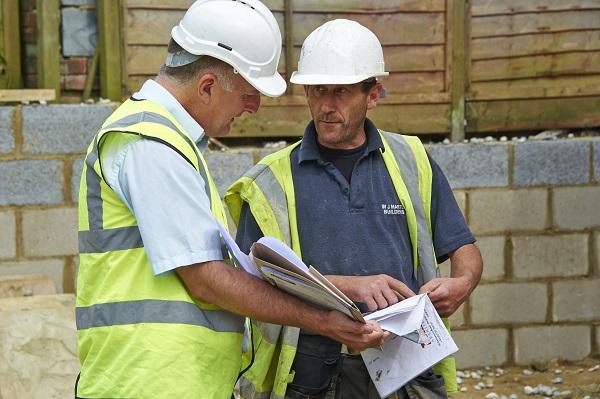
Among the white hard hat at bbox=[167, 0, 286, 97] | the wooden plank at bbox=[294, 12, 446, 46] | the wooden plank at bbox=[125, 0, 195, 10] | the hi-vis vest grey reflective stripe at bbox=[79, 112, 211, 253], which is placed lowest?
the hi-vis vest grey reflective stripe at bbox=[79, 112, 211, 253]

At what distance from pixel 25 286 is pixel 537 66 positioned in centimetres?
351

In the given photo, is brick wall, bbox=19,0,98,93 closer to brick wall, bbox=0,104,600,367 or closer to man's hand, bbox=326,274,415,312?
brick wall, bbox=0,104,600,367

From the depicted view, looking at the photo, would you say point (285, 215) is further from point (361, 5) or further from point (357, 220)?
point (361, 5)

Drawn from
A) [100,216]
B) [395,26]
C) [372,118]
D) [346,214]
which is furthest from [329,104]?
[395,26]

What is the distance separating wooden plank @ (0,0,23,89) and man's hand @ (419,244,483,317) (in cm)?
373

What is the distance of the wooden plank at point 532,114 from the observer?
23.3 feet

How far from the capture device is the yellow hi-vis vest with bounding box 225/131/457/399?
368 cm

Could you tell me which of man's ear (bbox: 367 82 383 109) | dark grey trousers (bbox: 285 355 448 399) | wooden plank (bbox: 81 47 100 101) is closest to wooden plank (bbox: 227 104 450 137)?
wooden plank (bbox: 81 47 100 101)

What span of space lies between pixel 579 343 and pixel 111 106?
329cm

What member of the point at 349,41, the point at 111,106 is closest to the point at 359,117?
the point at 349,41

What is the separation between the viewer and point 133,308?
278cm

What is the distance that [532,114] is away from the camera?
7.16m

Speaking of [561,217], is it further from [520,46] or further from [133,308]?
[133,308]

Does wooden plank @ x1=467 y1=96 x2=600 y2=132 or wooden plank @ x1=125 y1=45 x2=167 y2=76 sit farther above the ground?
wooden plank @ x1=125 y1=45 x2=167 y2=76
